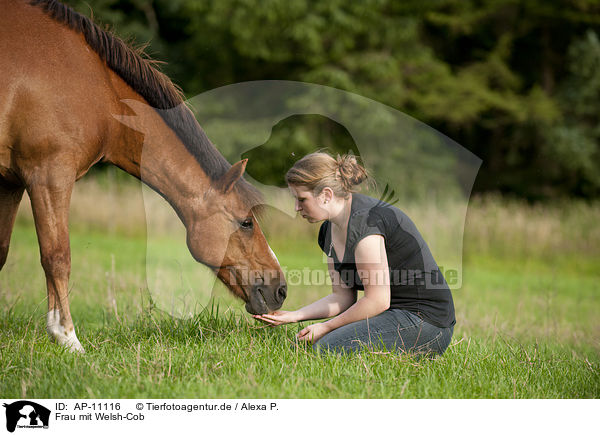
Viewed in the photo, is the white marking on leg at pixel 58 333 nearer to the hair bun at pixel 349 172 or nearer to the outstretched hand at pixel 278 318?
the outstretched hand at pixel 278 318

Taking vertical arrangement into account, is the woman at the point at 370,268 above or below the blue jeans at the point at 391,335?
above

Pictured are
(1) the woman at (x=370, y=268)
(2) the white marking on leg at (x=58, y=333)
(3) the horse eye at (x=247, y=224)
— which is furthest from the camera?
(3) the horse eye at (x=247, y=224)

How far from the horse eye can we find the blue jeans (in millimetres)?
938

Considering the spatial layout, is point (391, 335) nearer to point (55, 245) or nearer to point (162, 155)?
point (162, 155)

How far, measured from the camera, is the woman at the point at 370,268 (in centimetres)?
310

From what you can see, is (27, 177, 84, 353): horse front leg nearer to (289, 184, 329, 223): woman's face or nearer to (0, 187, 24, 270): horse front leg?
(0, 187, 24, 270): horse front leg

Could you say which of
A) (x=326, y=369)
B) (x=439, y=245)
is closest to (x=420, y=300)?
(x=326, y=369)

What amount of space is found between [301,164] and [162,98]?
122 centimetres

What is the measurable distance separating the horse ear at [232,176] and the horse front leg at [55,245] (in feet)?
3.18

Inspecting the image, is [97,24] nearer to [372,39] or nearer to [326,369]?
[326,369]

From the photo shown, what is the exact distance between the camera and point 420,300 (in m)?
3.33

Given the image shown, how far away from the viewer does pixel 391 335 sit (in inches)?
128
